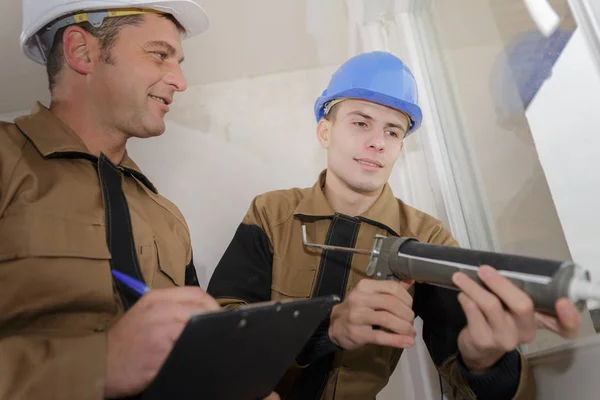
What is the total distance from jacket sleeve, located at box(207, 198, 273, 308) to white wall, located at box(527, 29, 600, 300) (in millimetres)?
578

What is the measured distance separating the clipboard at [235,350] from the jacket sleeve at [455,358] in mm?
361

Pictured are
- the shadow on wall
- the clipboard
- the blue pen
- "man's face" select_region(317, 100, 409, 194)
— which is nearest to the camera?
the clipboard

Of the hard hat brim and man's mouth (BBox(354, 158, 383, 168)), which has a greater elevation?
the hard hat brim

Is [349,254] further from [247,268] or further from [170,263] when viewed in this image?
[170,263]

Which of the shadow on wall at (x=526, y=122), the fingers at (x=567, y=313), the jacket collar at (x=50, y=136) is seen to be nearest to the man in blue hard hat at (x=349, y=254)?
the shadow on wall at (x=526, y=122)

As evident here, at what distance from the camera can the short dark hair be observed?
1.06m

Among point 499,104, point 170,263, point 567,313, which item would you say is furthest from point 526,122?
point 170,263

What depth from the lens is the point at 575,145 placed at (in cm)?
85

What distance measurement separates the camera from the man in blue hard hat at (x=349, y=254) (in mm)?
873

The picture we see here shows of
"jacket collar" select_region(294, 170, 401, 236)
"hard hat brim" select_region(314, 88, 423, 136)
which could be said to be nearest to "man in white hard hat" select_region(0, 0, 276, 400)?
"jacket collar" select_region(294, 170, 401, 236)

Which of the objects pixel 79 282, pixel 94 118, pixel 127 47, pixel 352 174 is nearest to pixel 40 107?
pixel 94 118

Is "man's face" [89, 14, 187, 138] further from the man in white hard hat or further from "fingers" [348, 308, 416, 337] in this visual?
"fingers" [348, 308, 416, 337]

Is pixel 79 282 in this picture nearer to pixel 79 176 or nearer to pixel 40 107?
pixel 79 176

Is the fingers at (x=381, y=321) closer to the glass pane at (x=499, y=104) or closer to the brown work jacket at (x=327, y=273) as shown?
the brown work jacket at (x=327, y=273)
